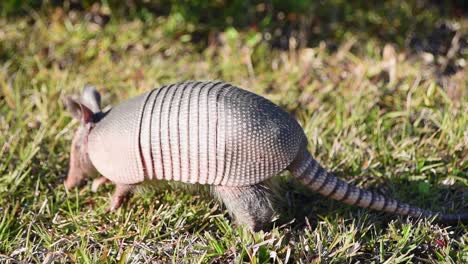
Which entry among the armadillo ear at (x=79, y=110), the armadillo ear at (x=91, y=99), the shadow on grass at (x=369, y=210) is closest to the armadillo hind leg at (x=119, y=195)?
the armadillo ear at (x=79, y=110)

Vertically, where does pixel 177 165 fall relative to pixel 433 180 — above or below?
above

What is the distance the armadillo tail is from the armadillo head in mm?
1498

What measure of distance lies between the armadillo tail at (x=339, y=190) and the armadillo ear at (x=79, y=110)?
1.49 m

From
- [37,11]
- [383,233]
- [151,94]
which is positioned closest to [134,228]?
[151,94]

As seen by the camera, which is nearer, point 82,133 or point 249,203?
point 249,203

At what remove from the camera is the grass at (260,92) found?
152 inches

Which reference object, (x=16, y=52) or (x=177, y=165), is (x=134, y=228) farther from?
(x=16, y=52)

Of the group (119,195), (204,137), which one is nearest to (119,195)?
(119,195)

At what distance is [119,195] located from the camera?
423 centimetres

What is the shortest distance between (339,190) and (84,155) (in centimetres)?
186

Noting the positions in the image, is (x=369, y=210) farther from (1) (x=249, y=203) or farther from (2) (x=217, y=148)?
(2) (x=217, y=148)

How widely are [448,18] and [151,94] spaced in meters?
4.28

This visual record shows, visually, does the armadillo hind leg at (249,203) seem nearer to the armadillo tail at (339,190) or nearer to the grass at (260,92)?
the grass at (260,92)

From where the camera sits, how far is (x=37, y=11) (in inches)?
261
